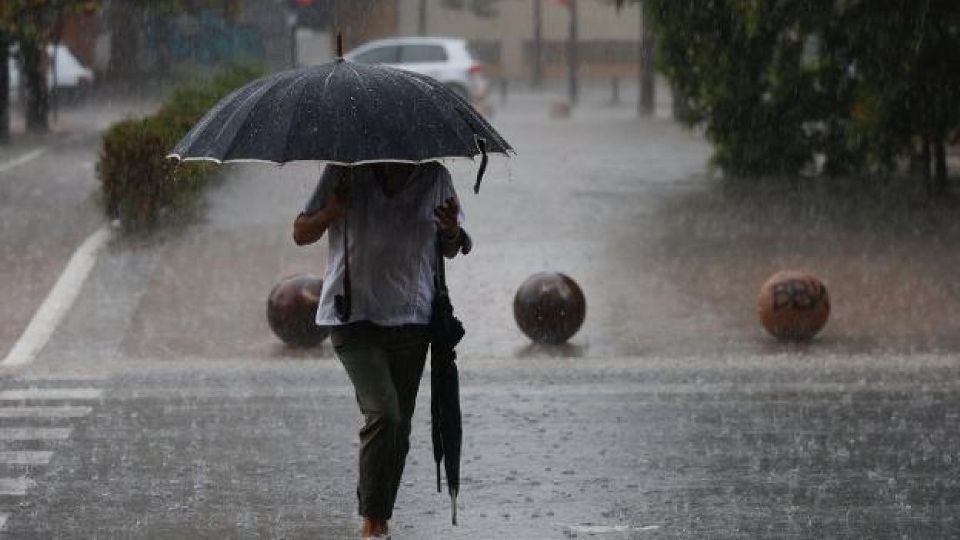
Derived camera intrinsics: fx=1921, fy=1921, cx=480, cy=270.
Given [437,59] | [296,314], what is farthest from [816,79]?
[437,59]

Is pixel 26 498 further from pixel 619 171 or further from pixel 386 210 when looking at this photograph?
pixel 619 171

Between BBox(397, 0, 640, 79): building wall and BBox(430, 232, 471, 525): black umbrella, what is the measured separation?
6966cm

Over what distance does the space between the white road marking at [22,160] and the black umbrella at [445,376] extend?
783 inches

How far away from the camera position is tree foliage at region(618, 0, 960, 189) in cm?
1828

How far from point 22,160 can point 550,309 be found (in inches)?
648

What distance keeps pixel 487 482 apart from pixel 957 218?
1158cm

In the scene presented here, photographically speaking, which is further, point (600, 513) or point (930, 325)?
point (930, 325)

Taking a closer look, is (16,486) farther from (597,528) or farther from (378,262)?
(597,528)

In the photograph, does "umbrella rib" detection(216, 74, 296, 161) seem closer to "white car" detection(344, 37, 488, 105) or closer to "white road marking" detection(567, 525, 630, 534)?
"white road marking" detection(567, 525, 630, 534)

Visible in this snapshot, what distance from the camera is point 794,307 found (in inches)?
512

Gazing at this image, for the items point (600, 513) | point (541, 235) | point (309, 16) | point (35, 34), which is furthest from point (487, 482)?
point (309, 16)

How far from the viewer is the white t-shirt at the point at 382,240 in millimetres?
6887

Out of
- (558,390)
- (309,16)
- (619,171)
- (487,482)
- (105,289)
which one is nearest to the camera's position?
(487,482)

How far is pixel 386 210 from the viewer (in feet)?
22.6
